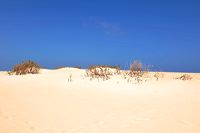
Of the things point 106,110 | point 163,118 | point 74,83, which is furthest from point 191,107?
point 74,83

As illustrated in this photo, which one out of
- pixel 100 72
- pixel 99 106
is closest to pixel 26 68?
pixel 100 72

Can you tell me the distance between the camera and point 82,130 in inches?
216

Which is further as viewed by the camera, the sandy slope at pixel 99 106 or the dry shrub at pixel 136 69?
the dry shrub at pixel 136 69

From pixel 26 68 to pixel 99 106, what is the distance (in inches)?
325

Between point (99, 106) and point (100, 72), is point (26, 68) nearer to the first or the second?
point (100, 72)

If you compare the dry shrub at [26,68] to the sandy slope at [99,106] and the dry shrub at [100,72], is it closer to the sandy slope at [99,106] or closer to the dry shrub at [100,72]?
the dry shrub at [100,72]

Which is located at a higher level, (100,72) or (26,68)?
(26,68)

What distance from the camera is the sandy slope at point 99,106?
18.2 feet

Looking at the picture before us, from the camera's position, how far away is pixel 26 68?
48.6ft

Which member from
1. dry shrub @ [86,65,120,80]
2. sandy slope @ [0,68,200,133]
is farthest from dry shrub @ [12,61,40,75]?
sandy slope @ [0,68,200,133]

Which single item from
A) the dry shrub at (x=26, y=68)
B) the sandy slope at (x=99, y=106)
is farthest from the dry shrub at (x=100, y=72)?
the dry shrub at (x=26, y=68)

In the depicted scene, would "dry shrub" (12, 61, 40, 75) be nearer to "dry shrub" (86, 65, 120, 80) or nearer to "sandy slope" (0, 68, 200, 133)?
"dry shrub" (86, 65, 120, 80)

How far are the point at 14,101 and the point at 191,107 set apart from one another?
154 inches

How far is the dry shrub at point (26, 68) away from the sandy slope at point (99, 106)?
4.19 meters
